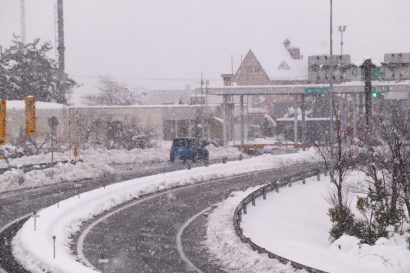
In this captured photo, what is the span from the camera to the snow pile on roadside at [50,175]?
27494 mm

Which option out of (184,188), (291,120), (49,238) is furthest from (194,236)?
(291,120)

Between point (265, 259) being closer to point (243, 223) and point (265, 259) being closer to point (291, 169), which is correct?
point (243, 223)

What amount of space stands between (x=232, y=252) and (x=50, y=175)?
17.4m

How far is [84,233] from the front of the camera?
57.2ft

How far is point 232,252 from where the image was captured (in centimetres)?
1486

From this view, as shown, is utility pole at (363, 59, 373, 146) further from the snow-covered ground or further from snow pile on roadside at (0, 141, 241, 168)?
snow pile on roadside at (0, 141, 241, 168)

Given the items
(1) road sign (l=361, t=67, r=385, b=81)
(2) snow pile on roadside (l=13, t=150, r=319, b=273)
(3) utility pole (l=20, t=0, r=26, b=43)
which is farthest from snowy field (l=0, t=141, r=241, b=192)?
(3) utility pole (l=20, t=0, r=26, b=43)

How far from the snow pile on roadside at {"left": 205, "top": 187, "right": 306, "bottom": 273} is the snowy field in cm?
1195

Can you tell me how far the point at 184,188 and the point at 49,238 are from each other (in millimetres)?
12513

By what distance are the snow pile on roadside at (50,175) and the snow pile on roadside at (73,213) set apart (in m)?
4.22

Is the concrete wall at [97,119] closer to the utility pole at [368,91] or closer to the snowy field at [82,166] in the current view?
the snowy field at [82,166]

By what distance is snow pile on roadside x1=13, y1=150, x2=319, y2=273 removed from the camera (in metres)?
13.5

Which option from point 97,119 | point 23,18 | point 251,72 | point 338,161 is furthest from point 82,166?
point 23,18

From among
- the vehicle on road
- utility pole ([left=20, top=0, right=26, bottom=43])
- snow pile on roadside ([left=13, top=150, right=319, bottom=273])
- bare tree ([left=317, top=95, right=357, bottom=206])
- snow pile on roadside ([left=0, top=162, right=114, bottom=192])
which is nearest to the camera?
snow pile on roadside ([left=13, top=150, right=319, bottom=273])
